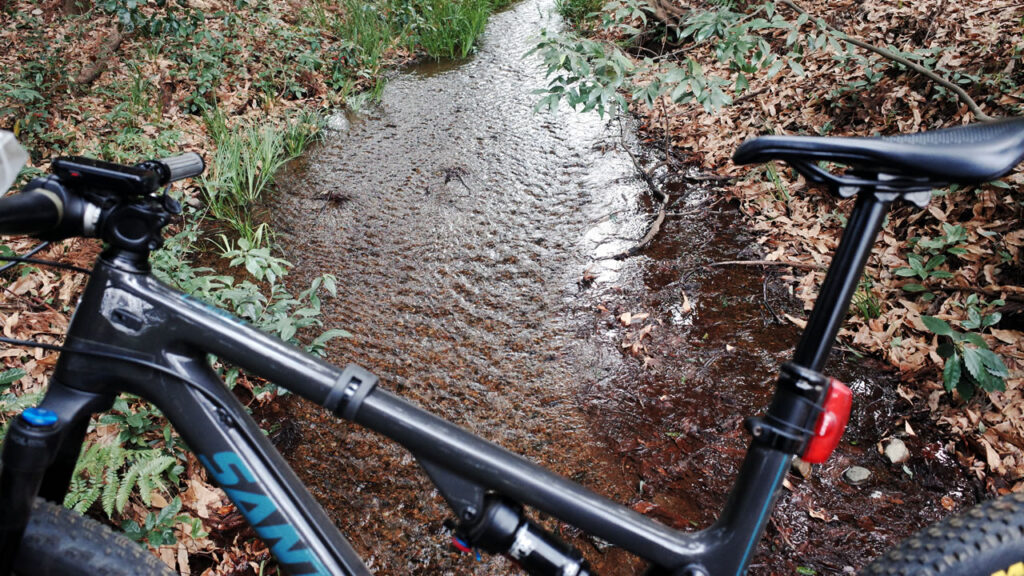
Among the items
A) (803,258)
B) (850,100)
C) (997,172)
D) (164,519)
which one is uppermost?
(850,100)

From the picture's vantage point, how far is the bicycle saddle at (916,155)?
0.87m

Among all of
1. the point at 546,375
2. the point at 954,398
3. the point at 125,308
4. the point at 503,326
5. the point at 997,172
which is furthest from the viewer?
the point at 503,326

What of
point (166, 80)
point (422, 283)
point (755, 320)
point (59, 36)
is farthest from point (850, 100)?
point (59, 36)

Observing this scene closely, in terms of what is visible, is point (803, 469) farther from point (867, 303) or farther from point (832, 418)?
point (832, 418)

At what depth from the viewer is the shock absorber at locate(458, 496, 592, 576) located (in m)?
1.03

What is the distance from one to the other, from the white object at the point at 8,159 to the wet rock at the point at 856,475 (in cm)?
253

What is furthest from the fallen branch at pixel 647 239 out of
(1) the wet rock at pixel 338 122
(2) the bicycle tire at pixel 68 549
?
(1) the wet rock at pixel 338 122

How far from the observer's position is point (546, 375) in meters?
2.61

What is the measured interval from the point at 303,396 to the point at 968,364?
2346mm

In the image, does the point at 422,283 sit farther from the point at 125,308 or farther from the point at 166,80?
the point at 166,80

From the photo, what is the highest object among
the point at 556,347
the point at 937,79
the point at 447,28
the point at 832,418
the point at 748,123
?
the point at 937,79

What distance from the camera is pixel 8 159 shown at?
785 millimetres

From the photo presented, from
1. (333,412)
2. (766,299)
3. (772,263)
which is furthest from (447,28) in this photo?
(333,412)

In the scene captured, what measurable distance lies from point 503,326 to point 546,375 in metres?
0.42
